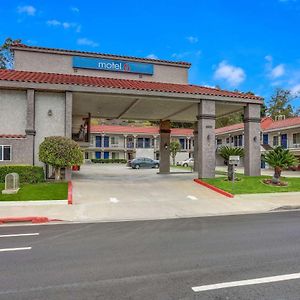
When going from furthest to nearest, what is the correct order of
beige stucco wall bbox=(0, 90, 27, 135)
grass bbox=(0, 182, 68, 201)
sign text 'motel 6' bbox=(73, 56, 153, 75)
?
sign text 'motel 6' bbox=(73, 56, 153, 75) → beige stucco wall bbox=(0, 90, 27, 135) → grass bbox=(0, 182, 68, 201)

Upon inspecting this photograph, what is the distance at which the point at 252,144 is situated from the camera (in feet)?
75.9

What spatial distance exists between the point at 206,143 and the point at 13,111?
12.4 m

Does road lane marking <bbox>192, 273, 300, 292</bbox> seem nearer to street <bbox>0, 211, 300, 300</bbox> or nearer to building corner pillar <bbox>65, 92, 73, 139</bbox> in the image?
street <bbox>0, 211, 300, 300</bbox>

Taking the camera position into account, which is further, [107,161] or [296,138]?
[107,161]

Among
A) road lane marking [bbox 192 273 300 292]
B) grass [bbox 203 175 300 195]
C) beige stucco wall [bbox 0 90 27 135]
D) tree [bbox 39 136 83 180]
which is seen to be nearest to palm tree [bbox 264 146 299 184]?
grass [bbox 203 175 300 195]

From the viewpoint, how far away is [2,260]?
6.59 meters

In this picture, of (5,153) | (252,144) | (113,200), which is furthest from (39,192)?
(252,144)

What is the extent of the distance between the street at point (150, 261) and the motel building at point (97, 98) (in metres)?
10.4

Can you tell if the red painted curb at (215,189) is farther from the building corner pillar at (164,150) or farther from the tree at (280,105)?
the tree at (280,105)

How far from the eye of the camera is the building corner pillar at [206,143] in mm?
22000

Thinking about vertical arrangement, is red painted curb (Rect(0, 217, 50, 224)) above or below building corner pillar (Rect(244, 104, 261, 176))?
below

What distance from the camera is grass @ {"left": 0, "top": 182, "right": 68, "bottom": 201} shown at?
1443cm

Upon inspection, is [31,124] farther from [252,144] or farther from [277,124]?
[277,124]

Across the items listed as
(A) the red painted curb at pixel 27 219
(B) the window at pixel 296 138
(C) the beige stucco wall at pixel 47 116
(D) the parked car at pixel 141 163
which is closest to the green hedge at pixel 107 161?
(D) the parked car at pixel 141 163
